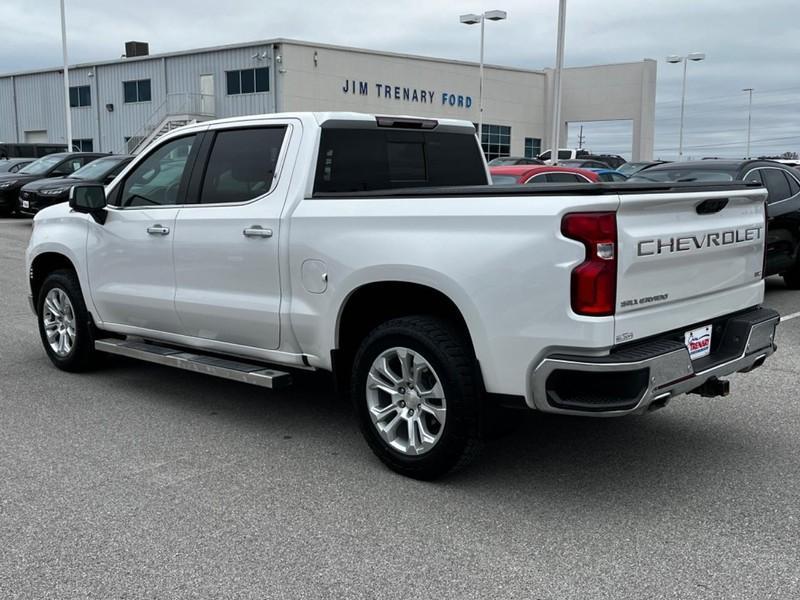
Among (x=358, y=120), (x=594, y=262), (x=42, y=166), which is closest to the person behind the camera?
(x=594, y=262)

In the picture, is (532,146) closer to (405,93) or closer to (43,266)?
(405,93)

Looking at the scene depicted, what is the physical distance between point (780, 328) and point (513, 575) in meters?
6.18

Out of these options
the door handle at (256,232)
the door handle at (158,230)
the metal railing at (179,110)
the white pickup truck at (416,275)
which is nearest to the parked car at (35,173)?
the white pickup truck at (416,275)

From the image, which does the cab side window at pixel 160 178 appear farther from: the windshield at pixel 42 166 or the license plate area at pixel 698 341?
the windshield at pixel 42 166

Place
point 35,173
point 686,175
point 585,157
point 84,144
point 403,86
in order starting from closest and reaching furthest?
1. point 686,175
2. point 35,173
3. point 585,157
4. point 403,86
5. point 84,144

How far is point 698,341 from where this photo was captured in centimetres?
430

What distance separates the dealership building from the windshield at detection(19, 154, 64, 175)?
68.2 feet

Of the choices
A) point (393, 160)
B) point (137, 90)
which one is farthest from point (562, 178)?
point (137, 90)

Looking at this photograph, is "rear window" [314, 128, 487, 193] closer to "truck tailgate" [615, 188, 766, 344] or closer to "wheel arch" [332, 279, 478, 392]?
"wheel arch" [332, 279, 478, 392]

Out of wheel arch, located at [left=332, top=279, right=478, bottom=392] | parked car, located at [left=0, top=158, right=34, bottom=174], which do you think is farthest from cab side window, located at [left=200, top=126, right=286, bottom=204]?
parked car, located at [left=0, top=158, right=34, bottom=174]

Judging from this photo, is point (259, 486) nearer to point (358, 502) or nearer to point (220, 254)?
point (358, 502)

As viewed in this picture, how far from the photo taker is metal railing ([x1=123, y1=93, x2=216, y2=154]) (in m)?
44.4

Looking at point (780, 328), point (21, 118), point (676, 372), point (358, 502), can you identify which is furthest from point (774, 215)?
point (21, 118)

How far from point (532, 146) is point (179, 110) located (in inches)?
946
